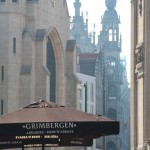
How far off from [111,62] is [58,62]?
285 feet

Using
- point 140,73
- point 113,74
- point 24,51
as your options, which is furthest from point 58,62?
point 113,74

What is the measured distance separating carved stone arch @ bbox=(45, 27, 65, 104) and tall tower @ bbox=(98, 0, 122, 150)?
173 feet

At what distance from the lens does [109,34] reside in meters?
190

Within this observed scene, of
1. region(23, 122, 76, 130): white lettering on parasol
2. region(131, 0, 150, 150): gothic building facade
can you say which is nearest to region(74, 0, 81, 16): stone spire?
region(131, 0, 150, 150): gothic building facade

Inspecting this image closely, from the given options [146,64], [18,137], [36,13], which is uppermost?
[36,13]

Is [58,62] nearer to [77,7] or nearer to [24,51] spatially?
[24,51]

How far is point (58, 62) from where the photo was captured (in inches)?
3489

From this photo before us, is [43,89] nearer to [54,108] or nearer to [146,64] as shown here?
[146,64]

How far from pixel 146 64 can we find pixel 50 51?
2450 inches

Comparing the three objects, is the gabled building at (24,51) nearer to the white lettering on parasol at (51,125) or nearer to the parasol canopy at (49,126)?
the parasol canopy at (49,126)

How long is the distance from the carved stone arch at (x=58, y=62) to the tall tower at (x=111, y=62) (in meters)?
52.8

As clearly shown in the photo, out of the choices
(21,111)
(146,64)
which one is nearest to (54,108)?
(21,111)

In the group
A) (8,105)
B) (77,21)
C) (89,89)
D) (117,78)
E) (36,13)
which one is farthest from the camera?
(77,21)

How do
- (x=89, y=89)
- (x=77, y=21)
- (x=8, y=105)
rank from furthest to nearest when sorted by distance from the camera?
(x=77, y=21)
(x=89, y=89)
(x=8, y=105)
